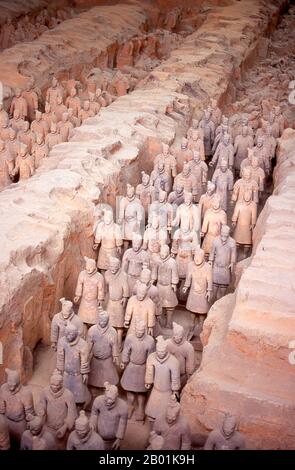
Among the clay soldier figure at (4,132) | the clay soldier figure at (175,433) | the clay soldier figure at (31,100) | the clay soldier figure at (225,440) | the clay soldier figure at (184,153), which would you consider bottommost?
the clay soldier figure at (31,100)

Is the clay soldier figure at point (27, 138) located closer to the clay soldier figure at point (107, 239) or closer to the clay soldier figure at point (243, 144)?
the clay soldier figure at point (107, 239)

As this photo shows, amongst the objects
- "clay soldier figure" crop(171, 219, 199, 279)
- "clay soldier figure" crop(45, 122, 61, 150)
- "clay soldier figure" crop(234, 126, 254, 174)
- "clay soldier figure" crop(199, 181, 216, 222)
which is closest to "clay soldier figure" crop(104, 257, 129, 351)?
"clay soldier figure" crop(171, 219, 199, 279)

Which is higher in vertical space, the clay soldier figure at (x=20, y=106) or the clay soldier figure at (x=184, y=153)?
the clay soldier figure at (x=184, y=153)

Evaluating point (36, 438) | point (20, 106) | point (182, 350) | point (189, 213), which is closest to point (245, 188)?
point (189, 213)

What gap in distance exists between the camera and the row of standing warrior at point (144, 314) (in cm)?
429

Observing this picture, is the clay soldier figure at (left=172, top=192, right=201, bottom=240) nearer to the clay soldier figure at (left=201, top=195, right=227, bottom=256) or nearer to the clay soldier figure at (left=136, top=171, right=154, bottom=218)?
the clay soldier figure at (left=201, top=195, right=227, bottom=256)

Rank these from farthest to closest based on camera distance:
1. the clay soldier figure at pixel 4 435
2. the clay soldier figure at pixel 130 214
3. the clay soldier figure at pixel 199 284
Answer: the clay soldier figure at pixel 130 214, the clay soldier figure at pixel 199 284, the clay soldier figure at pixel 4 435

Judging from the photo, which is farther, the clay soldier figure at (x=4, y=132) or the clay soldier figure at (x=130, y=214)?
the clay soldier figure at (x=4, y=132)

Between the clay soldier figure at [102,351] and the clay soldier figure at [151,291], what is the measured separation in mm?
584

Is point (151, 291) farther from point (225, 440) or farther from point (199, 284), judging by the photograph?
point (225, 440)

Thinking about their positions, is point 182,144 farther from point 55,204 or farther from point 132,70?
point 132,70

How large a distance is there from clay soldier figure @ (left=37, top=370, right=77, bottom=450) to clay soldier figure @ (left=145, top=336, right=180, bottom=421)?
749 millimetres

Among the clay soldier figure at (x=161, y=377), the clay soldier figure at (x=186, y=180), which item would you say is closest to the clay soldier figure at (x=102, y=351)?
the clay soldier figure at (x=161, y=377)
